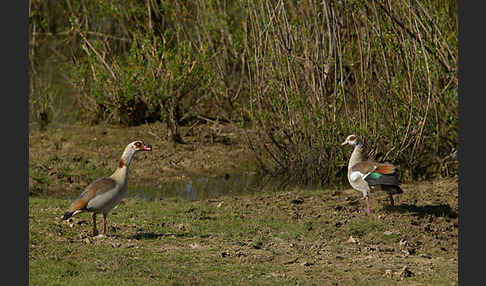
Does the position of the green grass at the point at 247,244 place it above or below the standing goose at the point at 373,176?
below

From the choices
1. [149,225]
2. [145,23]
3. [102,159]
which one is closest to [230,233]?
[149,225]

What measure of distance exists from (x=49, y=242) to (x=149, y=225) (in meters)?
1.80

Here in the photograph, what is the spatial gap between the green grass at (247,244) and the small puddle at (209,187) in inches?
46.6

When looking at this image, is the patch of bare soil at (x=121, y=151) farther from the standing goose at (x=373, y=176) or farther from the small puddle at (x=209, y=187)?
the standing goose at (x=373, y=176)

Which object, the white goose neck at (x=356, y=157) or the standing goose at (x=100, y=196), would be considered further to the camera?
the white goose neck at (x=356, y=157)

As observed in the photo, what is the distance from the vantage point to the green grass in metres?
8.81

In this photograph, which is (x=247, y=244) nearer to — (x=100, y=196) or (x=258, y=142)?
(x=100, y=196)

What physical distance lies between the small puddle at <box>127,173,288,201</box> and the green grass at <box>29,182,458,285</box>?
46.6 inches

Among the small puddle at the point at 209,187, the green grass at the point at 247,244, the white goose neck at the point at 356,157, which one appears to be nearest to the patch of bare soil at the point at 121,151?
the small puddle at the point at 209,187

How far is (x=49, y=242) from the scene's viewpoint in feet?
32.9

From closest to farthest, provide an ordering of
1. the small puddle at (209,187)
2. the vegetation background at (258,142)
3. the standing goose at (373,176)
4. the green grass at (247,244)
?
the green grass at (247,244)
the vegetation background at (258,142)
the standing goose at (373,176)
the small puddle at (209,187)

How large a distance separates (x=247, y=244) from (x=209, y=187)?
16.8 feet

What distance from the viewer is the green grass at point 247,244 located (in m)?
8.81

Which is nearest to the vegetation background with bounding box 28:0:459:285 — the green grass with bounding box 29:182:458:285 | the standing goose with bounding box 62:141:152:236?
the green grass with bounding box 29:182:458:285
